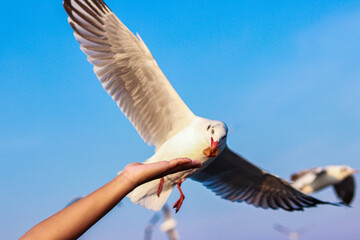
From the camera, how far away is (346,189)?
2992 mm

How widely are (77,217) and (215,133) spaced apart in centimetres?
152

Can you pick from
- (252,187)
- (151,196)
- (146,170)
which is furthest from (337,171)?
(146,170)

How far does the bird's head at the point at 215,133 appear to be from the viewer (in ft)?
6.36

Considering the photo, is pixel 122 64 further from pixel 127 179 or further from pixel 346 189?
pixel 346 189

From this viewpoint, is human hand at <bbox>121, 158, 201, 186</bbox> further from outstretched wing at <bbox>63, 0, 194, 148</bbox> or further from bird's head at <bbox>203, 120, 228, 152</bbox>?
outstretched wing at <bbox>63, 0, 194, 148</bbox>

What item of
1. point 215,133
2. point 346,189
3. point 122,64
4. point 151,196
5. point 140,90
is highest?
point 122,64

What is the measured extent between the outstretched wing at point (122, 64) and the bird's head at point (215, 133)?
12.6 inches

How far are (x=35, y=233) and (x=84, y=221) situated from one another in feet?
0.20

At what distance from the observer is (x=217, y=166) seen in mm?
2881

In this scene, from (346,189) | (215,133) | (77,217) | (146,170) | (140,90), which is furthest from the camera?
(346,189)

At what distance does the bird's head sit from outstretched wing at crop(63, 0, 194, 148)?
320mm

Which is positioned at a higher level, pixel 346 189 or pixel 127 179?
pixel 127 179

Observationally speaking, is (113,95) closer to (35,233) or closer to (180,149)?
(180,149)

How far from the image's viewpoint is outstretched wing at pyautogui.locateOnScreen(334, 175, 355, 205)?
295 cm
